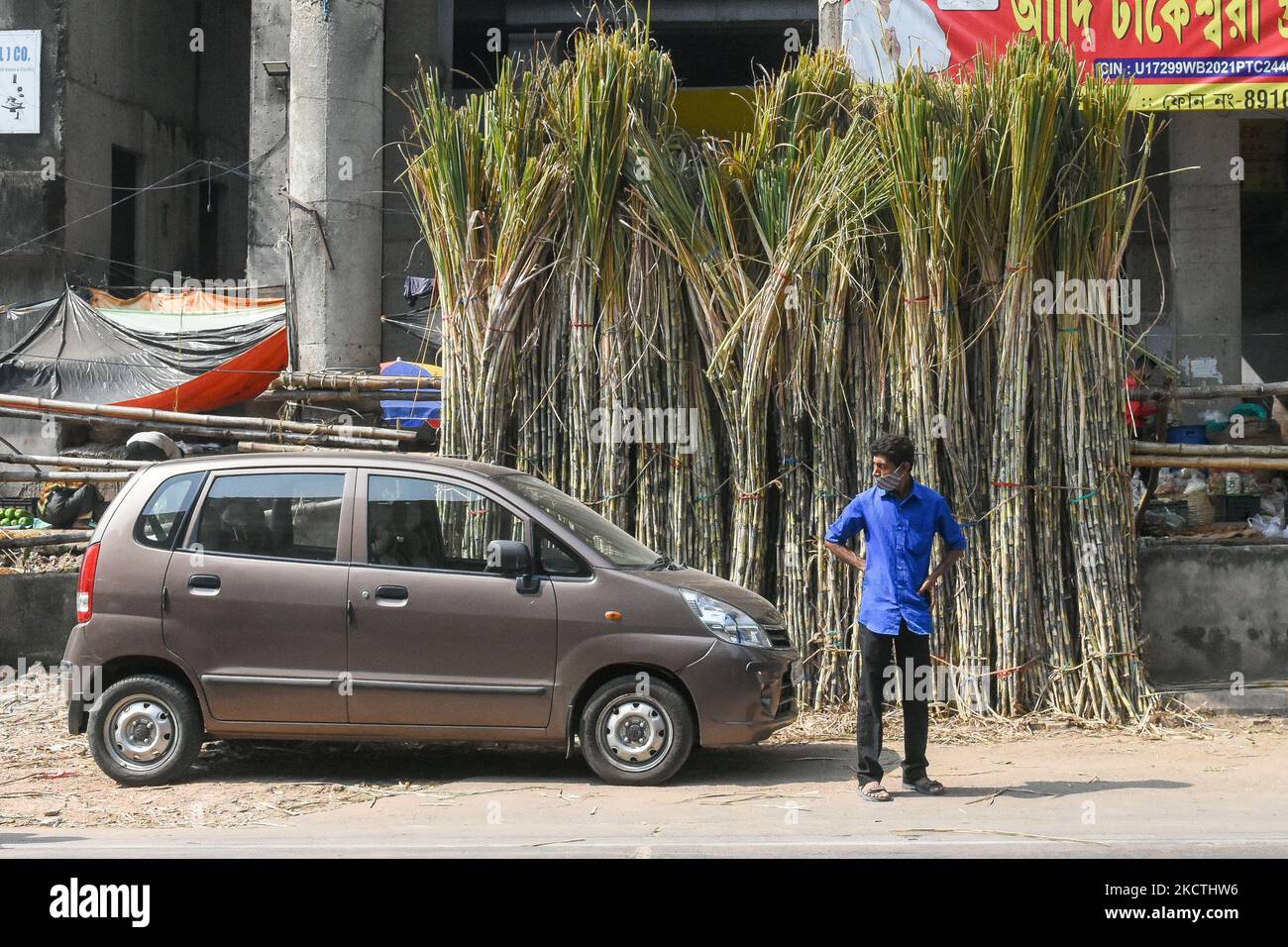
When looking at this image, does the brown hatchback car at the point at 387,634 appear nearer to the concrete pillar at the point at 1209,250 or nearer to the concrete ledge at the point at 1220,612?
the concrete ledge at the point at 1220,612

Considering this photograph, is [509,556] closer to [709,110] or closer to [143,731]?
[143,731]

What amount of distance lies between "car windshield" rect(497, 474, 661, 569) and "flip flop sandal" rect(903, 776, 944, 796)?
1.89 meters

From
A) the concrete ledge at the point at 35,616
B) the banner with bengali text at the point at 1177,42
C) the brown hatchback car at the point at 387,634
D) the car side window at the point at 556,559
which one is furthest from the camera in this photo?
the banner with bengali text at the point at 1177,42

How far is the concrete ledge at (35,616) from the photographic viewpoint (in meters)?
10.0

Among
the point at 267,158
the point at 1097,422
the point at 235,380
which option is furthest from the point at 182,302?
the point at 1097,422

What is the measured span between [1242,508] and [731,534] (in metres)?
4.37

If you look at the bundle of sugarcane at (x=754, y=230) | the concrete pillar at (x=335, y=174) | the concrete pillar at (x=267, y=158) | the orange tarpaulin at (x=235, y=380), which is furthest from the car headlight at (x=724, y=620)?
the concrete pillar at (x=267, y=158)

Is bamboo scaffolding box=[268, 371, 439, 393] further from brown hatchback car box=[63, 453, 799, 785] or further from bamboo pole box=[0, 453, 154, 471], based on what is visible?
brown hatchback car box=[63, 453, 799, 785]

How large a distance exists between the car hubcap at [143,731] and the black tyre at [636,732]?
7.53 ft

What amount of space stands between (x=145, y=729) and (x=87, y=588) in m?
0.84

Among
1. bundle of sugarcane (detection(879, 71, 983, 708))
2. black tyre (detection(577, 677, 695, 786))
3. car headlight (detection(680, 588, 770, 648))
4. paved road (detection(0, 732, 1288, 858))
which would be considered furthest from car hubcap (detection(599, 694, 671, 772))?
bundle of sugarcane (detection(879, 71, 983, 708))

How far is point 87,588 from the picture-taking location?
7176mm

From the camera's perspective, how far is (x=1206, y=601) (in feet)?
30.1

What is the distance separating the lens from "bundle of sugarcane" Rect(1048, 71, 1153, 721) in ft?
28.0
